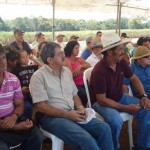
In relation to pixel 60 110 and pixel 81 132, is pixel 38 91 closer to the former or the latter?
pixel 60 110

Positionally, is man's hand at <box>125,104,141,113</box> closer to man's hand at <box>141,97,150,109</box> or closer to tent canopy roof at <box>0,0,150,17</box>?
man's hand at <box>141,97,150,109</box>

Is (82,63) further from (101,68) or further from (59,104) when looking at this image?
(59,104)

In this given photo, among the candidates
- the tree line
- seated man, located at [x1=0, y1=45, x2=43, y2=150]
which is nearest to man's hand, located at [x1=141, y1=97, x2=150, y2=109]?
seated man, located at [x1=0, y1=45, x2=43, y2=150]

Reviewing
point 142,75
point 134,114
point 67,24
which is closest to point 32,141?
point 134,114

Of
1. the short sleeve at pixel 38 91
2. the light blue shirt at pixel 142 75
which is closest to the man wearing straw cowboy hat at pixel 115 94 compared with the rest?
the light blue shirt at pixel 142 75

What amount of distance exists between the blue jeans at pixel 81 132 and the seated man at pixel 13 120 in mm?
135

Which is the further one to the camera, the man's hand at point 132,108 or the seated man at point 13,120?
the man's hand at point 132,108

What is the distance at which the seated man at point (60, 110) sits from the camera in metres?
2.04

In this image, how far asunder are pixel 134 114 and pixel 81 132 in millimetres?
835

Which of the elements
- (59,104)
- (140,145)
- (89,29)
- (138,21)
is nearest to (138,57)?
(140,145)

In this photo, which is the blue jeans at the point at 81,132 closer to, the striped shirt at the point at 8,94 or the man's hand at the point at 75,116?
the man's hand at the point at 75,116

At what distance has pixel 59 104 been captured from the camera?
2219 millimetres

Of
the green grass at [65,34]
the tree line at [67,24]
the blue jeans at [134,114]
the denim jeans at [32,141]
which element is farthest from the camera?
the tree line at [67,24]

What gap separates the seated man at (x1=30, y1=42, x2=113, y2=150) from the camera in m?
2.04
